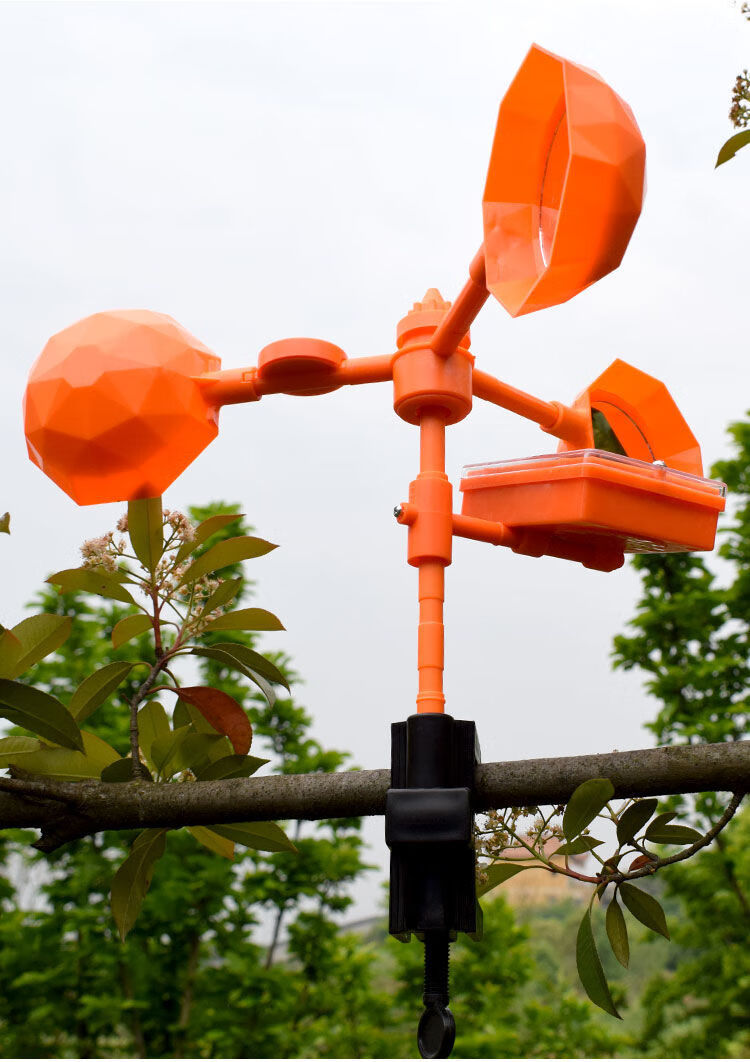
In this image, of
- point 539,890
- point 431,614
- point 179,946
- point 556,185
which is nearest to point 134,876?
point 431,614

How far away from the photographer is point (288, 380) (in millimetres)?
1087

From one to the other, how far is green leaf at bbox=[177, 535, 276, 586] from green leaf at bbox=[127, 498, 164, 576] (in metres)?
0.04

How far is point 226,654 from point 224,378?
11.8 inches

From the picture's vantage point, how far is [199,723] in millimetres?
1123

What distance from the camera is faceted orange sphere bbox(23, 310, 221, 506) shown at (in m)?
1.06

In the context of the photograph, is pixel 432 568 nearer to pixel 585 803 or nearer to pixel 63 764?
pixel 585 803

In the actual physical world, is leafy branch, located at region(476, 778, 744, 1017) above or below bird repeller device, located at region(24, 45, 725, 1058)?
below

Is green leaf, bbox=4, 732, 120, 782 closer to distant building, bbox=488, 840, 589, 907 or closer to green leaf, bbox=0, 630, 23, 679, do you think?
green leaf, bbox=0, 630, 23, 679

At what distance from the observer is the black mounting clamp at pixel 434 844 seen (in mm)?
839

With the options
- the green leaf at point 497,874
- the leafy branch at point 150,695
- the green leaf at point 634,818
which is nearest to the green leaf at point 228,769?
the leafy branch at point 150,695

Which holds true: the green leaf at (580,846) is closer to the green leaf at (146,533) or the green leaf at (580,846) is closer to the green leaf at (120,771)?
the green leaf at (120,771)

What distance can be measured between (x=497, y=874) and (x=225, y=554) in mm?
424

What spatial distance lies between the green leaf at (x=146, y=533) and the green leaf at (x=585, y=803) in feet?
1.66

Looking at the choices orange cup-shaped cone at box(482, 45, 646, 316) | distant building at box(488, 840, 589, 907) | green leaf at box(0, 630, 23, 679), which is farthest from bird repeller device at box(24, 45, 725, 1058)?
distant building at box(488, 840, 589, 907)
